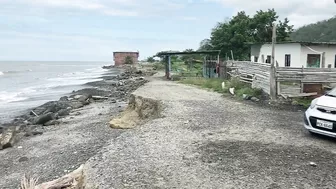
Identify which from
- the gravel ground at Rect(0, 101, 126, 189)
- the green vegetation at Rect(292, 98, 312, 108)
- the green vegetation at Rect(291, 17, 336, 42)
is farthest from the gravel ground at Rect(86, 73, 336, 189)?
the green vegetation at Rect(291, 17, 336, 42)

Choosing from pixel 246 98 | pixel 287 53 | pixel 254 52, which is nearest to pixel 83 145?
pixel 246 98

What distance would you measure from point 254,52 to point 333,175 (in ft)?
79.9

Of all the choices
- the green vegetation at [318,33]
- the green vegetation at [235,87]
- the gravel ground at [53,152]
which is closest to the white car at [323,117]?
the gravel ground at [53,152]

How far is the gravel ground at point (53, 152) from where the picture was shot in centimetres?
769

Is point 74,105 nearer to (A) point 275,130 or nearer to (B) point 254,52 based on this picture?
(A) point 275,130

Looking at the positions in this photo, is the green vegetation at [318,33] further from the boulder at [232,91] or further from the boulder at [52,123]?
the boulder at [52,123]

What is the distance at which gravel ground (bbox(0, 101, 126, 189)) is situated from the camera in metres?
7.69

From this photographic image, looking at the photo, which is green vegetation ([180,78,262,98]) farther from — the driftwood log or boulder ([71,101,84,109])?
the driftwood log

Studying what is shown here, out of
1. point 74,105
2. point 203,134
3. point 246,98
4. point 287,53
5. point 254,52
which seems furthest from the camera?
point 254,52

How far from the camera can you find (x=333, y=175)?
5543mm

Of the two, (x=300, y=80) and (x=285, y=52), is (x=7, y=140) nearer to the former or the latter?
(x=300, y=80)

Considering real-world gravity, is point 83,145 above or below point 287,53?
below

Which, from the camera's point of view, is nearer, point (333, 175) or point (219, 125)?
point (333, 175)

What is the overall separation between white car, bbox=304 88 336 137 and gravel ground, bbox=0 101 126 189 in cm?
517
